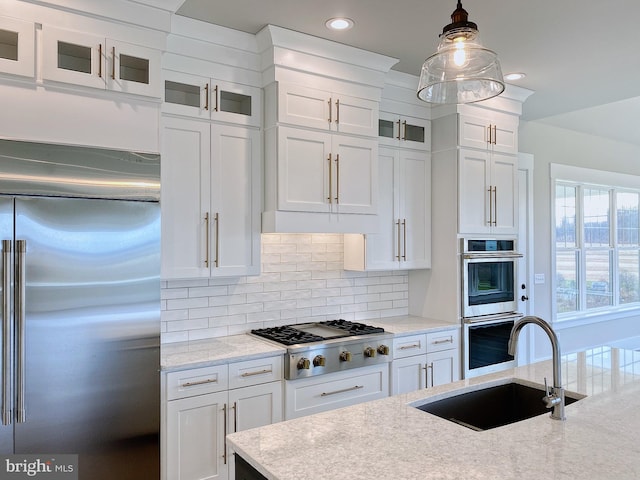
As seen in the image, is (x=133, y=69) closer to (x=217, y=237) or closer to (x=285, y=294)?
(x=217, y=237)

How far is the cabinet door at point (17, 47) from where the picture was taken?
216 cm

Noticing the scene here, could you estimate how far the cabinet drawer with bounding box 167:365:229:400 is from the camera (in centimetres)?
252

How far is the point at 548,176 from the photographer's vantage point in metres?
5.32

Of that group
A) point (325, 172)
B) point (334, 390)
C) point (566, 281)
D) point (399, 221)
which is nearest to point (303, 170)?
point (325, 172)

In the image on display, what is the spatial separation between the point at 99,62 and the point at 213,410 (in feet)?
6.33

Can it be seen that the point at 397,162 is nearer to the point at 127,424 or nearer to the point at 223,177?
the point at 223,177

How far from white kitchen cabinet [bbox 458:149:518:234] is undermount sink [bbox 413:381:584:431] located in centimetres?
186

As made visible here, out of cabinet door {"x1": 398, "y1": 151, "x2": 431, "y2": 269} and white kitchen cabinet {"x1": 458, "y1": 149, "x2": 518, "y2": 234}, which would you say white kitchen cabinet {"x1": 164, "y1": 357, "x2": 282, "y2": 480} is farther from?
white kitchen cabinet {"x1": 458, "y1": 149, "x2": 518, "y2": 234}

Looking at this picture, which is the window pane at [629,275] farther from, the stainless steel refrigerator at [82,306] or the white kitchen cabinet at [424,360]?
the stainless steel refrigerator at [82,306]

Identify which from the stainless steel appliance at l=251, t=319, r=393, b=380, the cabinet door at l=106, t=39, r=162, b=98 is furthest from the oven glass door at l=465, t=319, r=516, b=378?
the cabinet door at l=106, t=39, r=162, b=98

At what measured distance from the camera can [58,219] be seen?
219 cm

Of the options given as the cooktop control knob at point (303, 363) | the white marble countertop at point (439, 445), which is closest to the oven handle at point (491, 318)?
the cooktop control knob at point (303, 363)

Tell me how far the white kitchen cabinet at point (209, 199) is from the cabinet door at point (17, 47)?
0.76 meters

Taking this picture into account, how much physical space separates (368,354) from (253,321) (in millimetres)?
850
